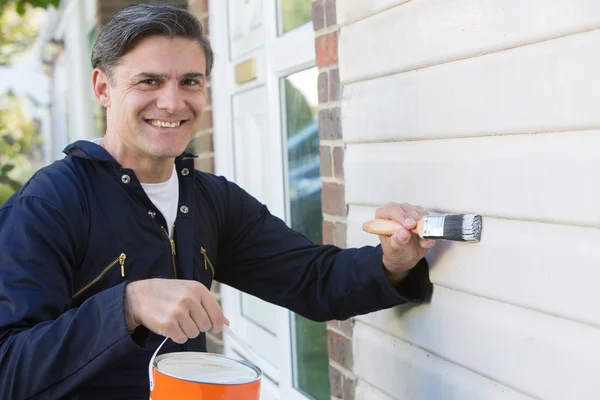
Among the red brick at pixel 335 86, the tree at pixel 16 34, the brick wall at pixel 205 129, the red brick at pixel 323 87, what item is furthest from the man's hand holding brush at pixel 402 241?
the tree at pixel 16 34

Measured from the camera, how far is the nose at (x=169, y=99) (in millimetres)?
2387

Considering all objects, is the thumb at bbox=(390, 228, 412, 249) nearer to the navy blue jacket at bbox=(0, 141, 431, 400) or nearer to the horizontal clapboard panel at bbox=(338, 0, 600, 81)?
the navy blue jacket at bbox=(0, 141, 431, 400)

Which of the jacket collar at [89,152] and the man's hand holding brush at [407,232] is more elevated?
the jacket collar at [89,152]

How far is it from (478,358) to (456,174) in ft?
1.54

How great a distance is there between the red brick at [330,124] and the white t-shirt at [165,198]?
61 cm

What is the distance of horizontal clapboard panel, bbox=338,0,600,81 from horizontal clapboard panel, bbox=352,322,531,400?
2.68 ft

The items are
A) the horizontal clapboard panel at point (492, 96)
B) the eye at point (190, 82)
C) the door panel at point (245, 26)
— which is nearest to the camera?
the horizontal clapboard panel at point (492, 96)

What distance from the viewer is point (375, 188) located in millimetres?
2502

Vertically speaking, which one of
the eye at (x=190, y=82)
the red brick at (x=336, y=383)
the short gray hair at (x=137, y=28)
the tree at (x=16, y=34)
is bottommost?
the red brick at (x=336, y=383)

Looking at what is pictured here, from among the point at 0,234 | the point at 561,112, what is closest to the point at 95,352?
the point at 0,234

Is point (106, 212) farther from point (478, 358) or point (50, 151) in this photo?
point (50, 151)

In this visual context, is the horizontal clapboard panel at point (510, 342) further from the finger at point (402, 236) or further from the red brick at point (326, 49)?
the red brick at point (326, 49)

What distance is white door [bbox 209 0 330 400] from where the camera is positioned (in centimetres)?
345

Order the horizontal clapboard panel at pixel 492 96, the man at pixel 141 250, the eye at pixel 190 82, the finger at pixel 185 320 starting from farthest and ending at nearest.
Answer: the eye at pixel 190 82, the man at pixel 141 250, the finger at pixel 185 320, the horizontal clapboard panel at pixel 492 96
